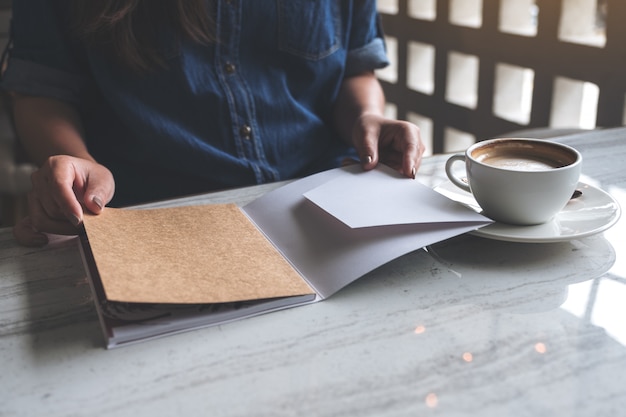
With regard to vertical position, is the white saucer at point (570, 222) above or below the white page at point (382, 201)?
below

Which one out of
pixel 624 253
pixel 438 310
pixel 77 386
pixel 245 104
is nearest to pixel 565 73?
pixel 245 104

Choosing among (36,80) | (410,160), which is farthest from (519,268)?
(36,80)

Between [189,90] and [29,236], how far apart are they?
32 centimetres

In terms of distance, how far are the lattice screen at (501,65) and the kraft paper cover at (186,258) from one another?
2.88ft

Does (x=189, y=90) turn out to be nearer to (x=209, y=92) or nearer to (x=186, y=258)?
(x=209, y=92)

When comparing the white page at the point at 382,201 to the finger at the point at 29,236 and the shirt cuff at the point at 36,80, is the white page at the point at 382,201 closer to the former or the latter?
the finger at the point at 29,236

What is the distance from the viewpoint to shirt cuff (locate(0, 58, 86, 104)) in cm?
83

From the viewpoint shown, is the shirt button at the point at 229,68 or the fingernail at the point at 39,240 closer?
the fingernail at the point at 39,240

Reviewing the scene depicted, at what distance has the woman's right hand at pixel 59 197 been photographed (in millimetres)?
589

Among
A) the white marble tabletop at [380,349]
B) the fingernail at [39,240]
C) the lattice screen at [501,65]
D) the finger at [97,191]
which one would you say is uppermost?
the finger at [97,191]

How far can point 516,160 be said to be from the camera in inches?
24.3

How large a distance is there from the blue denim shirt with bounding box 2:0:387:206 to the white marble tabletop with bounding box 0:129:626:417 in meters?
0.35

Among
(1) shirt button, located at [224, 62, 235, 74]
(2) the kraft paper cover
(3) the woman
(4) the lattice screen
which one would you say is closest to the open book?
(2) the kraft paper cover

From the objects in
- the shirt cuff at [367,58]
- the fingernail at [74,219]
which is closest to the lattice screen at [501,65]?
the shirt cuff at [367,58]
